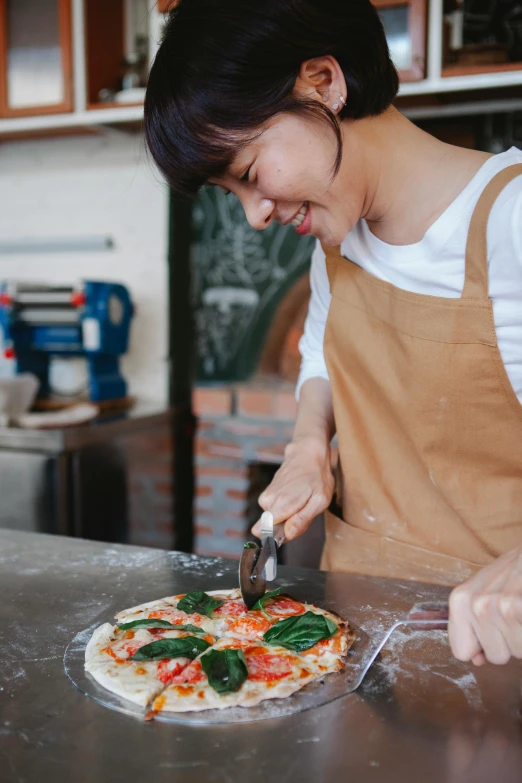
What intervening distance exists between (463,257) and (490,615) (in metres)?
0.66

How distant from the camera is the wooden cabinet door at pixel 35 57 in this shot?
3.14m

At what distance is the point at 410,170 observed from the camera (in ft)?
4.35

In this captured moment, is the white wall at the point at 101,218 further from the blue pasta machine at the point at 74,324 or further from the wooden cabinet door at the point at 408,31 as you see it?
the wooden cabinet door at the point at 408,31

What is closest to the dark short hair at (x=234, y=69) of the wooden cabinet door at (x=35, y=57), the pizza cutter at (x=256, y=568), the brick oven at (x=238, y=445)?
the pizza cutter at (x=256, y=568)

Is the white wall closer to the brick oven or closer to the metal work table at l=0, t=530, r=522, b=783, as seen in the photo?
the brick oven

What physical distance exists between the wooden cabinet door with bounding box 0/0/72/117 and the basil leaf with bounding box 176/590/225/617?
255 centimetres

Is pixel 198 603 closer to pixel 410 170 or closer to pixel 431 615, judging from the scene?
pixel 431 615

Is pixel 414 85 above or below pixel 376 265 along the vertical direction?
above

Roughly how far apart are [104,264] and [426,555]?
103 inches

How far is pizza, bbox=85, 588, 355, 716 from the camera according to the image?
38.4 inches

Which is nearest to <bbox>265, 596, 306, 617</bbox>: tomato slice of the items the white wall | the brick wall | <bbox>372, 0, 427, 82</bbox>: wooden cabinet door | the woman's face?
the woman's face

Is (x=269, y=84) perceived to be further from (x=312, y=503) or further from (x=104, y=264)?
(x=104, y=264)

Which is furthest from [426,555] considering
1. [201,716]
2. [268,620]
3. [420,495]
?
[201,716]

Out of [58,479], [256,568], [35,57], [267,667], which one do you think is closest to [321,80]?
[256,568]
